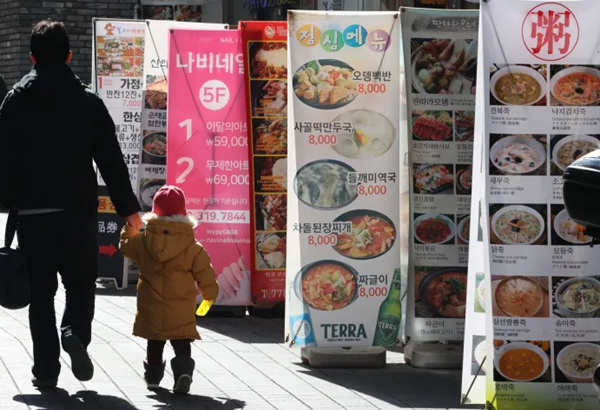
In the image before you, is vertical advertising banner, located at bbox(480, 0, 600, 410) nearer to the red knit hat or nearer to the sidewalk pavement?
the sidewalk pavement

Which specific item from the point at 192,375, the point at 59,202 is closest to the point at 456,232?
the point at 192,375

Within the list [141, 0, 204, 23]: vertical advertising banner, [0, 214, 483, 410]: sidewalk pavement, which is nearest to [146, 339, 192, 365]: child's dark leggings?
[0, 214, 483, 410]: sidewalk pavement

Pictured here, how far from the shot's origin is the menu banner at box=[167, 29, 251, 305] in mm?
10609

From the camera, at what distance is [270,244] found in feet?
35.0

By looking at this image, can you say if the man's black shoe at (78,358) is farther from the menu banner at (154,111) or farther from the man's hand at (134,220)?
the menu banner at (154,111)

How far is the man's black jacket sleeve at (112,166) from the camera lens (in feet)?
25.0

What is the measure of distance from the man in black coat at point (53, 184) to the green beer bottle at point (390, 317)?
1.75 metres

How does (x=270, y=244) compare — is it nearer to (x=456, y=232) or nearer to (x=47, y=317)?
(x=456, y=232)

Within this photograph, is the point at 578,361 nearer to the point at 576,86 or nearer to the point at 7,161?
the point at 576,86

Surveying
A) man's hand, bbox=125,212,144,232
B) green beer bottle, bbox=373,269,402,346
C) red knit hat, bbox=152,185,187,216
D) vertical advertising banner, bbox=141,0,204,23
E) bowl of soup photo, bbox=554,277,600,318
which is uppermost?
vertical advertising banner, bbox=141,0,204,23

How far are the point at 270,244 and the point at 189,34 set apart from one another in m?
1.60

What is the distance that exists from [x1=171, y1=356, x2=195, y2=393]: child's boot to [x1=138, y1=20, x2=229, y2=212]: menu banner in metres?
4.76

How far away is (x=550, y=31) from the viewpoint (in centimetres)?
688

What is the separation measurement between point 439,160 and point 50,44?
2.38 meters
